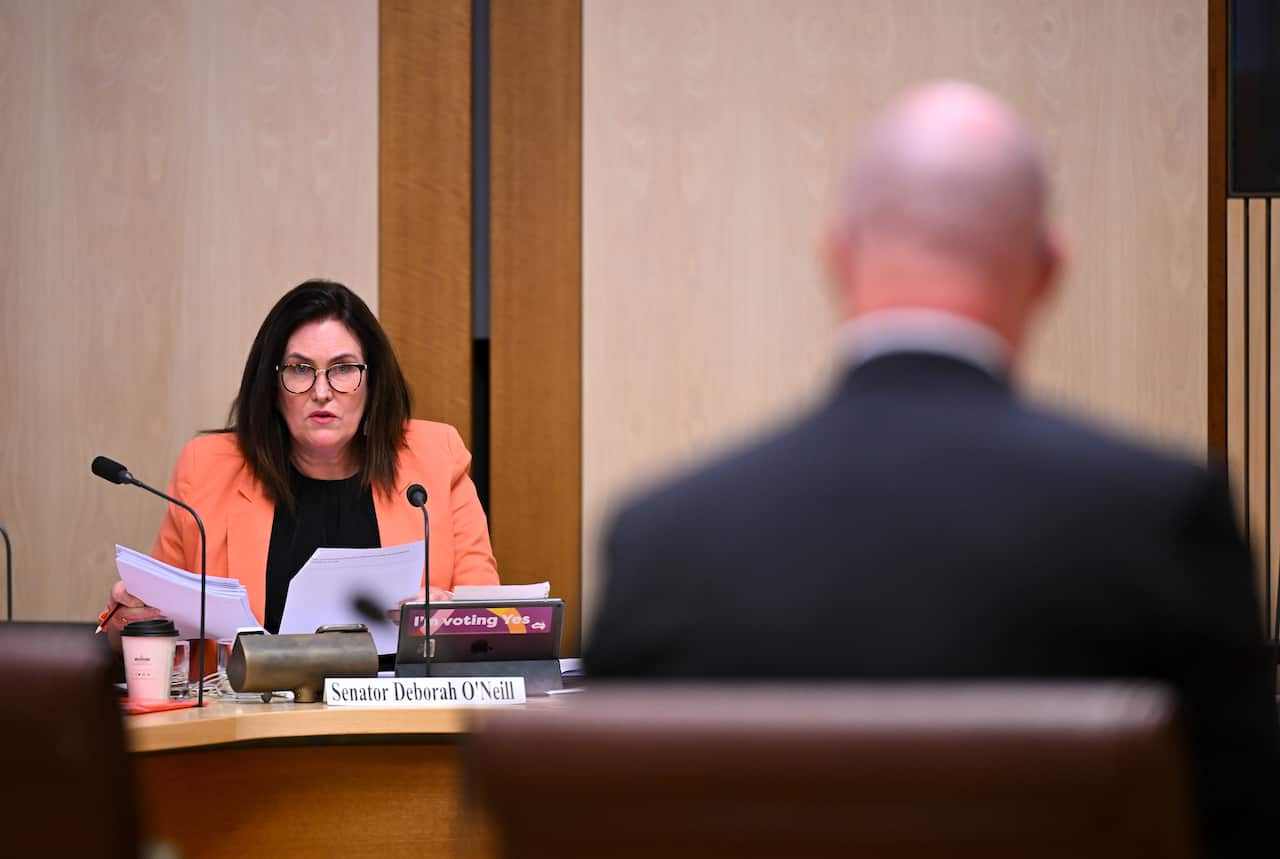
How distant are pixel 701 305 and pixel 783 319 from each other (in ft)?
0.77

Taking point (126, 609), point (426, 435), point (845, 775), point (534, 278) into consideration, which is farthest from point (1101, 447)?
point (534, 278)

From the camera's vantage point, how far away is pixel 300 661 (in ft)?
8.92

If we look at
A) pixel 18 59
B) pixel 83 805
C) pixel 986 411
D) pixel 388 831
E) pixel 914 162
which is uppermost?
pixel 18 59

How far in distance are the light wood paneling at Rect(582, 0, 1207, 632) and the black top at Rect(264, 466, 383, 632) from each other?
2.68 ft

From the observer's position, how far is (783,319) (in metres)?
4.28

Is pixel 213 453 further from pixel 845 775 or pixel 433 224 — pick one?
pixel 845 775

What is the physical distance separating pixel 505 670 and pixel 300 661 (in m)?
0.37

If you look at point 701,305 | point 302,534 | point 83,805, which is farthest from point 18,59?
Result: point 83,805

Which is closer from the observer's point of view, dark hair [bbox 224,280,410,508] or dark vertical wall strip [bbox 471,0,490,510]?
dark hair [bbox 224,280,410,508]

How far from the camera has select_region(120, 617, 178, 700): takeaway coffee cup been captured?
2.66 metres

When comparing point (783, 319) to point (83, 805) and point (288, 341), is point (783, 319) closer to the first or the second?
point (288, 341)

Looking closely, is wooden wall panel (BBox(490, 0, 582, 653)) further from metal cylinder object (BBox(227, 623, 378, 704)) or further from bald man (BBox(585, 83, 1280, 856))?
bald man (BBox(585, 83, 1280, 856))

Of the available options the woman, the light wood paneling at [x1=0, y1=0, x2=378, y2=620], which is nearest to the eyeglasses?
the woman

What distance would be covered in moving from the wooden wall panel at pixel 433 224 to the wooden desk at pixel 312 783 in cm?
164
